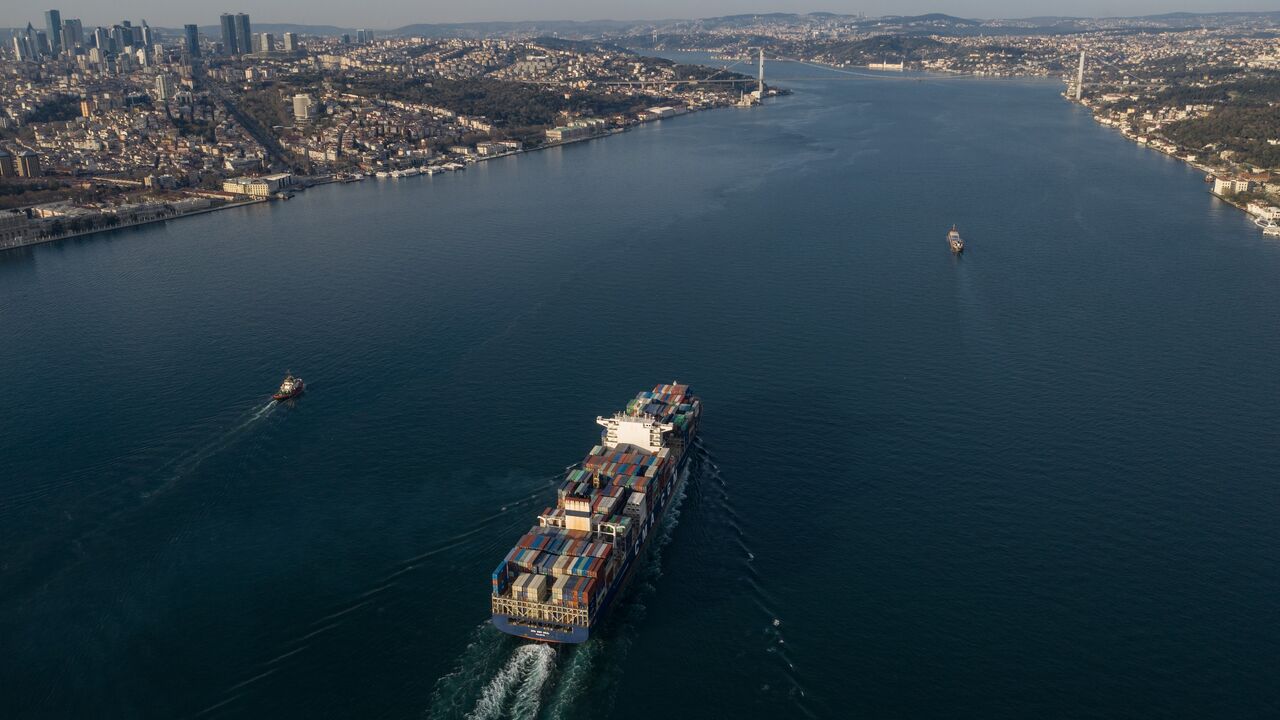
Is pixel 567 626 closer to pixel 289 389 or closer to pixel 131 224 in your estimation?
pixel 289 389

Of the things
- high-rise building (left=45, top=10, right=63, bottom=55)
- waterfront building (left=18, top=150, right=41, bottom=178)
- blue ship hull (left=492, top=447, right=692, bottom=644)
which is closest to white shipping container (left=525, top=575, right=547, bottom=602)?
blue ship hull (left=492, top=447, right=692, bottom=644)

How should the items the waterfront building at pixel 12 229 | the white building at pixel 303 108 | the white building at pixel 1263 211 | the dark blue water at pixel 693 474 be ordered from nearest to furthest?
the dark blue water at pixel 693 474 → the white building at pixel 1263 211 → the waterfront building at pixel 12 229 → the white building at pixel 303 108

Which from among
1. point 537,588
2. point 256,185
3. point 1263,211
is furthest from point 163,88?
point 537,588

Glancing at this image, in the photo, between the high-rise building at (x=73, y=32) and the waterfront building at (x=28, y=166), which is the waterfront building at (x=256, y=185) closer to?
the waterfront building at (x=28, y=166)

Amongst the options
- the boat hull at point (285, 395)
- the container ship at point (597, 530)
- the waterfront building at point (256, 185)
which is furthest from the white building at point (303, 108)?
the container ship at point (597, 530)

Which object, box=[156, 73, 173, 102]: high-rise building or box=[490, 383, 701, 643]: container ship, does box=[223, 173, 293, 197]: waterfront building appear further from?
box=[490, 383, 701, 643]: container ship
